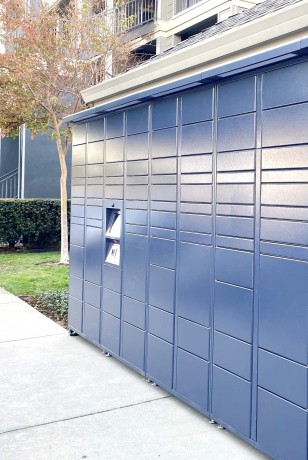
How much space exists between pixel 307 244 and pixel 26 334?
4.05m

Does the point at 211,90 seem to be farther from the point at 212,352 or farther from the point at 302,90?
the point at 212,352

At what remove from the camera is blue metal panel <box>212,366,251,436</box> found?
3.28m

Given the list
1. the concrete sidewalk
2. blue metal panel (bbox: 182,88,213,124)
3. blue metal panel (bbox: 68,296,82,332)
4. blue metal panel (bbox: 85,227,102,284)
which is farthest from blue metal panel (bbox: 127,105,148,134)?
the concrete sidewalk

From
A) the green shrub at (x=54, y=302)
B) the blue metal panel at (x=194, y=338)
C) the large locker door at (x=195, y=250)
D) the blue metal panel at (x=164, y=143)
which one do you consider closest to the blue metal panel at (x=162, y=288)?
the large locker door at (x=195, y=250)

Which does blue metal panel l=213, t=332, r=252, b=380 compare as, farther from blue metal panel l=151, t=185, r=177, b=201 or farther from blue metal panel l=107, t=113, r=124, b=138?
blue metal panel l=107, t=113, r=124, b=138

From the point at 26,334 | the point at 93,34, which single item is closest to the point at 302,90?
→ the point at 26,334

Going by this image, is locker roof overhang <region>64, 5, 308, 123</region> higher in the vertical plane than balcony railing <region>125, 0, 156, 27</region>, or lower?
lower

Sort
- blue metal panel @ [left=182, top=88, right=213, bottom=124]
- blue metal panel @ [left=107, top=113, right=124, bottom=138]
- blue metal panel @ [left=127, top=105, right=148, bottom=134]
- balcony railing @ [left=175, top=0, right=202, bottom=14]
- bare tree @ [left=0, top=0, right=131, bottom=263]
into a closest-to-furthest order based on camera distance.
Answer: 1. blue metal panel @ [left=182, top=88, right=213, bottom=124]
2. blue metal panel @ [left=127, top=105, right=148, bottom=134]
3. blue metal panel @ [left=107, top=113, right=124, bottom=138]
4. bare tree @ [left=0, top=0, right=131, bottom=263]
5. balcony railing @ [left=175, top=0, right=202, bottom=14]

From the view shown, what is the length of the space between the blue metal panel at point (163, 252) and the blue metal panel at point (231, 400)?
929 mm

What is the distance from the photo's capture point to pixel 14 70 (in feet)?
34.7

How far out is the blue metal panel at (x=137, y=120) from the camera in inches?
174

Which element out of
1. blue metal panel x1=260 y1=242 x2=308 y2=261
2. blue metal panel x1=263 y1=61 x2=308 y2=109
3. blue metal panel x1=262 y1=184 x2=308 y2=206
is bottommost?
blue metal panel x1=260 y1=242 x2=308 y2=261

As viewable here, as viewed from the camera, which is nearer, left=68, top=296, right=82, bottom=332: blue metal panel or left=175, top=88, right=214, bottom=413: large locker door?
left=175, top=88, right=214, bottom=413: large locker door

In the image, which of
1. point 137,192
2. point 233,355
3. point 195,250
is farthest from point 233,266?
point 137,192
